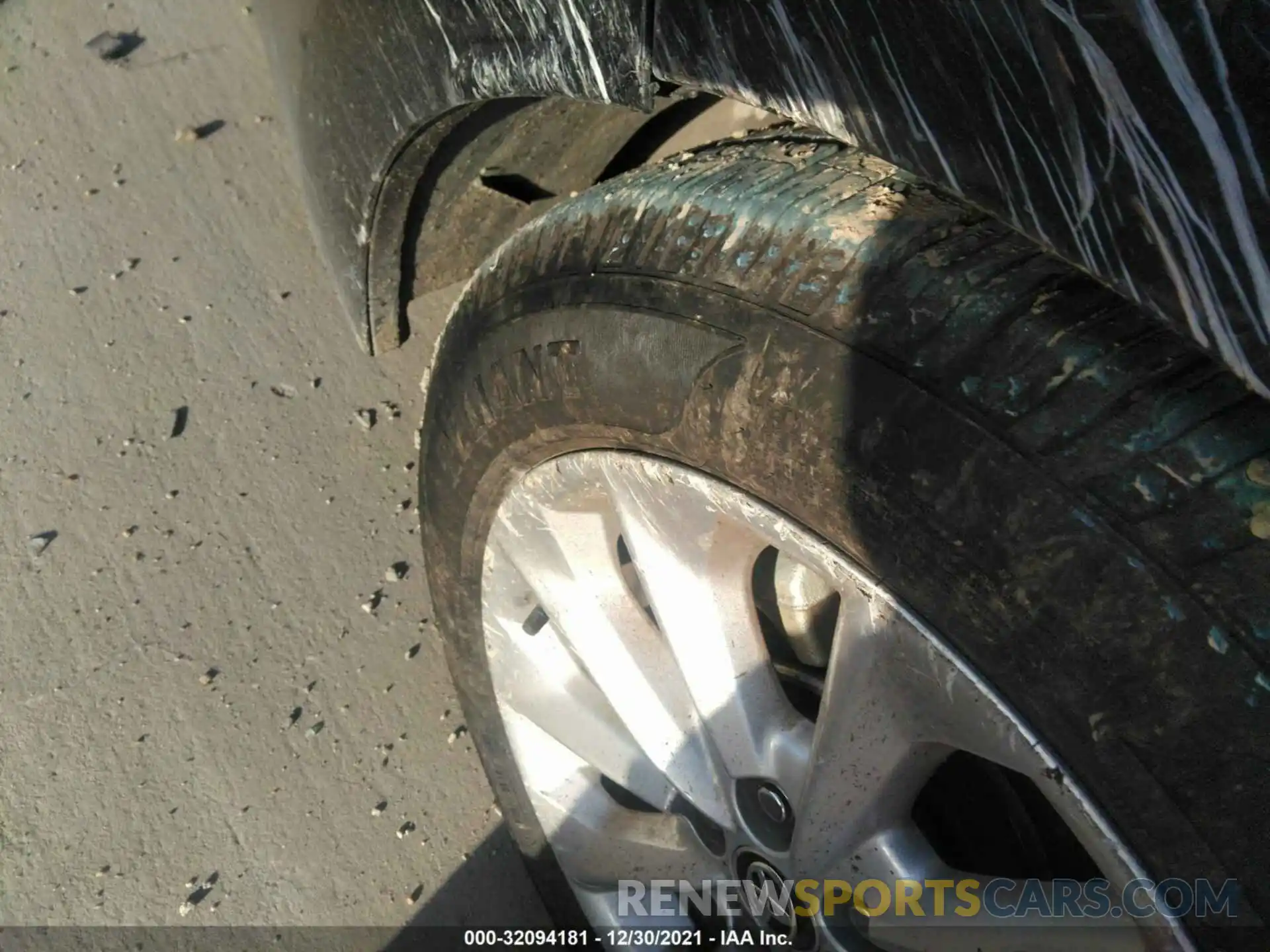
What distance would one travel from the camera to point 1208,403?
0.79 m

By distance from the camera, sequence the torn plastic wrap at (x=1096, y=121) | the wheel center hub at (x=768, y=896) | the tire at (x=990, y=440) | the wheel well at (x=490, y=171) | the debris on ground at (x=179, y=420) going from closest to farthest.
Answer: the torn plastic wrap at (x=1096, y=121) < the tire at (x=990, y=440) < the wheel center hub at (x=768, y=896) < the wheel well at (x=490, y=171) < the debris on ground at (x=179, y=420)

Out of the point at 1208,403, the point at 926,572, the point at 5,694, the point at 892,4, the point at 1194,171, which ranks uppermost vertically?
the point at 892,4

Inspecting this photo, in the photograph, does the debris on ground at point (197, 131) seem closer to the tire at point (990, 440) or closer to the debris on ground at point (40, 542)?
the debris on ground at point (40, 542)

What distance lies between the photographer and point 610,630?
1.47m

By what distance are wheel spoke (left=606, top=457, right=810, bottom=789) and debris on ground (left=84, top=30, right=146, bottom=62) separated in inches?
93.7

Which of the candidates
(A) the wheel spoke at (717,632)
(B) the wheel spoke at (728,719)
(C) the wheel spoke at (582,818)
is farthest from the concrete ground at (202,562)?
(A) the wheel spoke at (717,632)

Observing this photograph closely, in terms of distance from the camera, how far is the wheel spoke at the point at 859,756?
1.04 m

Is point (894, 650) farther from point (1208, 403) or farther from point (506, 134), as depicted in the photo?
point (506, 134)

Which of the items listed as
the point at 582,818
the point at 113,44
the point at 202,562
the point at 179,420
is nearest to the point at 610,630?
the point at 582,818

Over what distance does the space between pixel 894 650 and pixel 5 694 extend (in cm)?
191

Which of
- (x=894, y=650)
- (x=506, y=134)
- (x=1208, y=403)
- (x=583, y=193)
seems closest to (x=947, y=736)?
(x=894, y=650)

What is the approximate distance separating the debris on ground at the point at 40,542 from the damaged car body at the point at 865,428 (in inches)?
43.8

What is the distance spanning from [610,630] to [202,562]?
1184 millimetres

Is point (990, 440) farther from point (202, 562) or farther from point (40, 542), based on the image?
point (40, 542)
